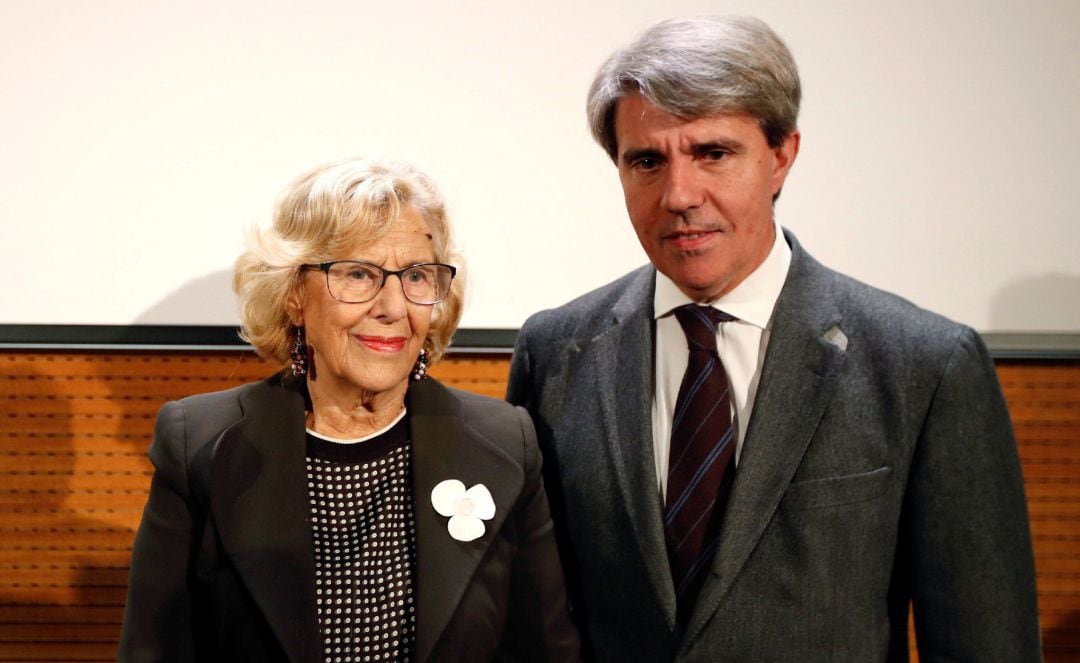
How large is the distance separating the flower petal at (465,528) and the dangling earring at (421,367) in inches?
12.6

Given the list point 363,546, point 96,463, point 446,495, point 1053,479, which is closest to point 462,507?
point 446,495

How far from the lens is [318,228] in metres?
1.76

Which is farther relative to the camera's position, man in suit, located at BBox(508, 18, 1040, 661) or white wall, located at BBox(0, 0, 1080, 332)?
white wall, located at BBox(0, 0, 1080, 332)

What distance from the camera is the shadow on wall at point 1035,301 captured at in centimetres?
272

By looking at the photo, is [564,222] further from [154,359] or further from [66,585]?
[66,585]

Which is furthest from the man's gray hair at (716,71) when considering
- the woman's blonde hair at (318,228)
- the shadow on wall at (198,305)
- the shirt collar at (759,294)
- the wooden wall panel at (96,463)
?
the shadow on wall at (198,305)

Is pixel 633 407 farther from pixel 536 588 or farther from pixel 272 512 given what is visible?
pixel 272 512

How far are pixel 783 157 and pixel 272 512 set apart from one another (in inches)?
43.8

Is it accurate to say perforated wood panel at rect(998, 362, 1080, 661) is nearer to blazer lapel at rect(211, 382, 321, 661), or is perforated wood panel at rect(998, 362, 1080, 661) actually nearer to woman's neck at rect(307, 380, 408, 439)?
woman's neck at rect(307, 380, 408, 439)

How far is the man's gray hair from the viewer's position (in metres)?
1.59

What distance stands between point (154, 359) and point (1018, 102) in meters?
2.53

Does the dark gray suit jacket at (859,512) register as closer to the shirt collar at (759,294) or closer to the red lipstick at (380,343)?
the shirt collar at (759,294)

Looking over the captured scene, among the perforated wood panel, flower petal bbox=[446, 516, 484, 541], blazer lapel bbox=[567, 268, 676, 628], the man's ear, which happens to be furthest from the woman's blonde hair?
the perforated wood panel

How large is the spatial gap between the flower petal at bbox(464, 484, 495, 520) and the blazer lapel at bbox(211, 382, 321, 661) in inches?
11.9
